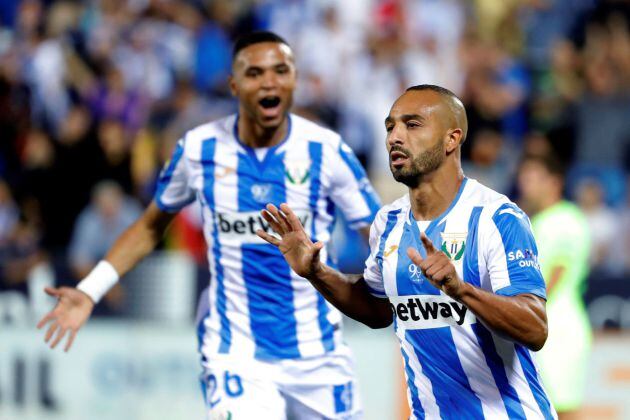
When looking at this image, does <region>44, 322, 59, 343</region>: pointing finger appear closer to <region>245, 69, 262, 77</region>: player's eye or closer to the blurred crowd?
<region>245, 69, 262, 77</region>: player's eye

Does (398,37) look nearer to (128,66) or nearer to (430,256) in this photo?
(128,66)

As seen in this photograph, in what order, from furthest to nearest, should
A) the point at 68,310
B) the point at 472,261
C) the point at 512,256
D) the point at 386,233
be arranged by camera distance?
the point at 68,310 < the point at 386,233 < the point at 472,261 < the point at 512,256

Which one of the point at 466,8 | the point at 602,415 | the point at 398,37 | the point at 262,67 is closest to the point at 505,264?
the point at 262,67

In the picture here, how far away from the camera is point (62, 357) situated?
10.0 meters

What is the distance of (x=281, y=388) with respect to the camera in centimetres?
621

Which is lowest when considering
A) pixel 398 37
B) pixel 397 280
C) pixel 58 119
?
pixel 397 280

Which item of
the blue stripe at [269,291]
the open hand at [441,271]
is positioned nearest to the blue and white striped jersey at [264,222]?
the blue stripe at [269,291]

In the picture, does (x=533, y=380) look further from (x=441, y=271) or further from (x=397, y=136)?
(x=397, y=136)

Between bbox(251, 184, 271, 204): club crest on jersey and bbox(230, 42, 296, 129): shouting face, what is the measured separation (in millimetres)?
318

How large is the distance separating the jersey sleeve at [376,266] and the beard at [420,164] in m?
0.42

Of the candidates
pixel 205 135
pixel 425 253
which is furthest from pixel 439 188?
pixel 205 135

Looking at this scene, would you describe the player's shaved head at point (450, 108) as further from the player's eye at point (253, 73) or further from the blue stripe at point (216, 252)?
the blue stripe at point (216, 252)

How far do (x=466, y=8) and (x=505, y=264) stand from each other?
32.9ft

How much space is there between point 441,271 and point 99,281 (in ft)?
9.20
